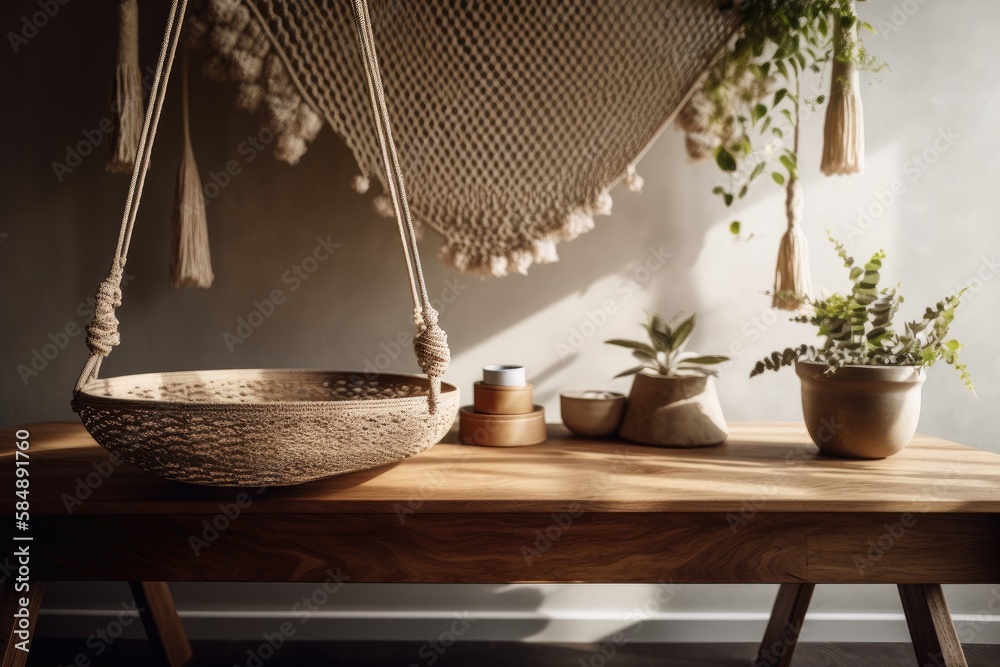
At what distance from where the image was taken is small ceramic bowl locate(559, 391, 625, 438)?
1296 mm

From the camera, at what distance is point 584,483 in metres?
0.98

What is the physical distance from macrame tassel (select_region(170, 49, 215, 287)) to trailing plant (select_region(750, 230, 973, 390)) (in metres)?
1.21

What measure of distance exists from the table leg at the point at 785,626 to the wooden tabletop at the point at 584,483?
349 mm

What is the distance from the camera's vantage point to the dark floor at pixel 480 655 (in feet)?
4.89

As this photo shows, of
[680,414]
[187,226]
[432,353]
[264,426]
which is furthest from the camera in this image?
[187,226]

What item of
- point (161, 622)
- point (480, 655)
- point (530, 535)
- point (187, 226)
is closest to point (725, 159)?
point (530, 535)

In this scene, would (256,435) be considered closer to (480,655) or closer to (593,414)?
(593,414)

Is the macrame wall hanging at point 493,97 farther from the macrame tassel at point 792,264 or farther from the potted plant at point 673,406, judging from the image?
the potted plant at point 673,406

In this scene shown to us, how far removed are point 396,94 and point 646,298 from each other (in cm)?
Result: 74

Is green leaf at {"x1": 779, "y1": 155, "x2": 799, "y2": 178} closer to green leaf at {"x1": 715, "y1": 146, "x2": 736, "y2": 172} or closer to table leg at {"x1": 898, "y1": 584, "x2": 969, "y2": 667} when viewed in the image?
green leaf at {"x1": 715, "y1": 146, "x2": 736, "y2": 172}

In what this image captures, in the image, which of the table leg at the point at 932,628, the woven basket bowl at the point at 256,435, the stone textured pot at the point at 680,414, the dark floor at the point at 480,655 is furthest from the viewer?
the dark floor at the point at 480,655

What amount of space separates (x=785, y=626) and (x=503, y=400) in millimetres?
789

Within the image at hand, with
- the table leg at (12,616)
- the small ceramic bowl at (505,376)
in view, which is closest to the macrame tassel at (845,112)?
the small ceramic bowl at (505,376)

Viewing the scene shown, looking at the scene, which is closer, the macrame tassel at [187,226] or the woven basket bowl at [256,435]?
the woven basket bowl at [256,435]
